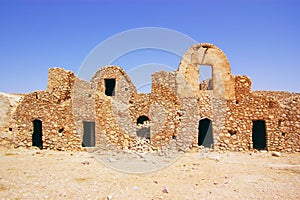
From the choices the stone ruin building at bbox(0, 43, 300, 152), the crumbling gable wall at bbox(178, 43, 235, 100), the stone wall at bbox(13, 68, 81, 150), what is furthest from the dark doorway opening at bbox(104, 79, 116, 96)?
the crumbling gable wall at bbox(178, 43, 235, 100)

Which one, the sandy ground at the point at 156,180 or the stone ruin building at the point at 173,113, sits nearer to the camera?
the sandy ground at the point at 156,180

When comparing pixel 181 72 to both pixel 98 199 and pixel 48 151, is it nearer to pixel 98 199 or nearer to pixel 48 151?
pixel 48 151

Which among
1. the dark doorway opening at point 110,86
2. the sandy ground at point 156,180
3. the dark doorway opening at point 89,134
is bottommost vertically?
the sandy ground at point 156,180

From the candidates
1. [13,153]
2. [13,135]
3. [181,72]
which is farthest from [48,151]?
[181,72]

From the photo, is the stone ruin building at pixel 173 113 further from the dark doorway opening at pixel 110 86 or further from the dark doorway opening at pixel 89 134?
the dark doorway opening at pixel 110 86

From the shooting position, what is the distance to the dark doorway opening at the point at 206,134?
585 inches

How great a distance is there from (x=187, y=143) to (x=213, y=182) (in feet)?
20.4

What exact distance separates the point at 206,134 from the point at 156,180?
26.6 ft

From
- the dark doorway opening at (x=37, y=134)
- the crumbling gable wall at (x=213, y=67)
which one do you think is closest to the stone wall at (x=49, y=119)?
the dark doorway opening at (x=37, y=134)

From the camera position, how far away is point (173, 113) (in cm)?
1417

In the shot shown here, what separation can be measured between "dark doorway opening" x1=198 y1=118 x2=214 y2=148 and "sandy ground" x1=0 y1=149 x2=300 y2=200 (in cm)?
337

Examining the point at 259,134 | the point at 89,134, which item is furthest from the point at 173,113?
the point at 89,134

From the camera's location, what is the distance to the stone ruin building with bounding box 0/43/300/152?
13.7 m

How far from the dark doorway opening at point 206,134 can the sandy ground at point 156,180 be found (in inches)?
132
